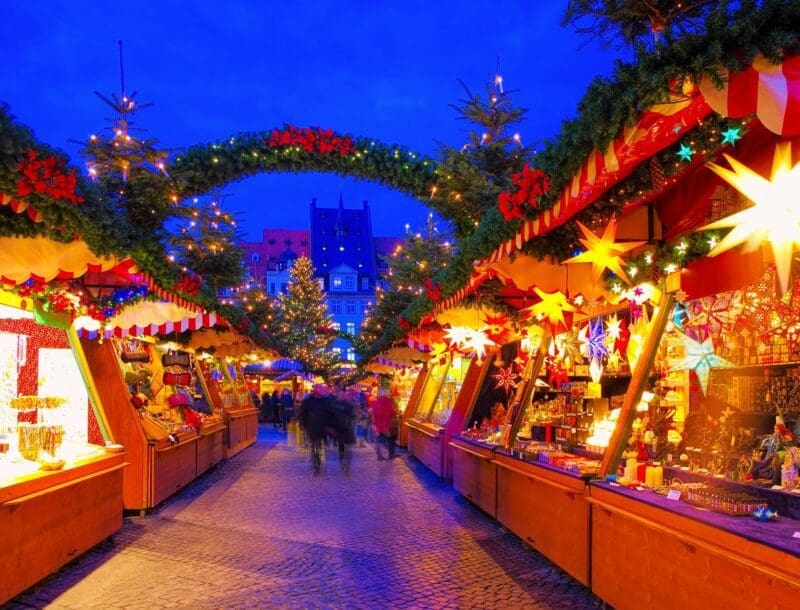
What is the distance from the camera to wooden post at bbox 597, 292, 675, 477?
587 cm

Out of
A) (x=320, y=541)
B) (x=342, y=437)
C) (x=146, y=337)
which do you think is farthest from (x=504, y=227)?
(x=146, y=337)

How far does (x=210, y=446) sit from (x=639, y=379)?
1141 centimetres

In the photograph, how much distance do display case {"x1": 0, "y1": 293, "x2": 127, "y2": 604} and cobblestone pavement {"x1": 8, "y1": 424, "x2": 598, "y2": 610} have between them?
35 cm

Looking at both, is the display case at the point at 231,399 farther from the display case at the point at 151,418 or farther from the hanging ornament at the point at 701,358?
the hanging ornament at the point at 701,358

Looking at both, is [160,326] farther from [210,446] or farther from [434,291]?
[434,291]

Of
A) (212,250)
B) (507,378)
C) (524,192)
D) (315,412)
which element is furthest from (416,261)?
(524,192)

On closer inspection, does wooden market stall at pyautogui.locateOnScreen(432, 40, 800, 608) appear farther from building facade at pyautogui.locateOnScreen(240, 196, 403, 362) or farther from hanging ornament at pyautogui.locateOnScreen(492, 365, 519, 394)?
building facade at pyautogui.locateOnScreen(240, 196, 403, 362)

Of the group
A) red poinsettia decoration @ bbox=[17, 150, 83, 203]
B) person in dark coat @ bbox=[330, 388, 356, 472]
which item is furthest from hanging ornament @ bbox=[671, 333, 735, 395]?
person in dark coat @ bbox=[330, 388, 356, 472]

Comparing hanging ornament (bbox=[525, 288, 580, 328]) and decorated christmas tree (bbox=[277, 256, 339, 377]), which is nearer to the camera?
hanging ornament (bbox=[525, 288, 580, 328])

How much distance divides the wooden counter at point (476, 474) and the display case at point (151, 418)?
14.3 ft

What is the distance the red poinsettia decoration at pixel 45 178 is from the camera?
15.7 feet

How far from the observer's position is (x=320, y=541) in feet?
27.7

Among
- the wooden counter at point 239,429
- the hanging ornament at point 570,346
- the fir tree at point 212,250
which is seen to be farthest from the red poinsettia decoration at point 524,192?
the wooden counter at point 239,429

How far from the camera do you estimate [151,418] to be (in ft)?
36.3
